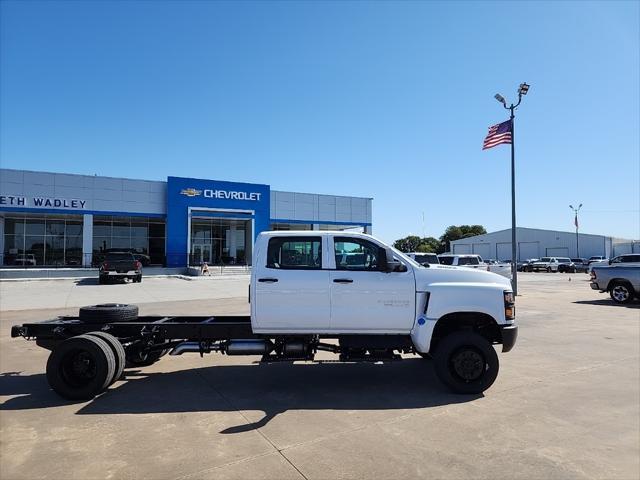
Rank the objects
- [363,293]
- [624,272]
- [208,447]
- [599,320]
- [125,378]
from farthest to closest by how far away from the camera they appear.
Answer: [624,272]
[599,320]
[125,378]
[363,293]
[208,447]

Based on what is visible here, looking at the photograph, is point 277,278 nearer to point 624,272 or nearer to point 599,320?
point 599,320

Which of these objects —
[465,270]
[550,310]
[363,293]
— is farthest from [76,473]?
[550,310]

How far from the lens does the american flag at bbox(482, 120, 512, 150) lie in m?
19.5

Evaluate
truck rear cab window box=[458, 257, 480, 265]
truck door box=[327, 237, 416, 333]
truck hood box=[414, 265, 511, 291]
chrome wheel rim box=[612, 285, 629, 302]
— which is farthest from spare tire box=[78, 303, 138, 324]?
truck rear cab window box=[458, 257, 480, 265]

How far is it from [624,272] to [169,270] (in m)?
31.3

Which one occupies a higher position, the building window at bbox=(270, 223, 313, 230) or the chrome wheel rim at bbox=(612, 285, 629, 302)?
the building window at bbox=(270, 223, 313, 230)

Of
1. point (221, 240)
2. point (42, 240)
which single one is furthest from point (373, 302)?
point (42, 240)

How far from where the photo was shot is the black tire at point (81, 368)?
18.5 ft

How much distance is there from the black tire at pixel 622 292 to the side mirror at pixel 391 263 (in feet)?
47.7

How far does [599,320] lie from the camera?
12320 mm

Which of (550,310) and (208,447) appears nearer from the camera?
(208,447)

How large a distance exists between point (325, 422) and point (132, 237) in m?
40.3

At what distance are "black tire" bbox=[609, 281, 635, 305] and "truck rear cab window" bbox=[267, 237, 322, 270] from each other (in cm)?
1520

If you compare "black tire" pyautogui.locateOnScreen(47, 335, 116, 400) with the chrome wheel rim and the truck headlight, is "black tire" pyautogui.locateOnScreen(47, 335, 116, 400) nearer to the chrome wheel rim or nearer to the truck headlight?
the truck headlight
